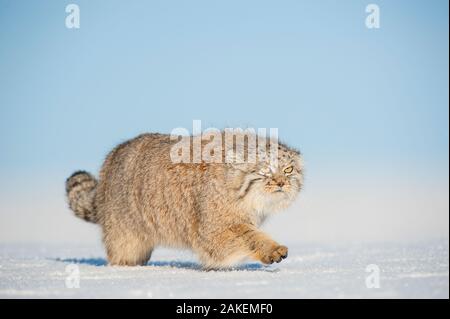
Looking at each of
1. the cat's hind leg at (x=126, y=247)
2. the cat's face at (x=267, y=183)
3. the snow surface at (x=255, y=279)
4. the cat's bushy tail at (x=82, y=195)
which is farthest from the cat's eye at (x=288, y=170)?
the cat's bushy tail at (x=82, y=195)

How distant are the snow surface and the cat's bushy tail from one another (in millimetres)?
839

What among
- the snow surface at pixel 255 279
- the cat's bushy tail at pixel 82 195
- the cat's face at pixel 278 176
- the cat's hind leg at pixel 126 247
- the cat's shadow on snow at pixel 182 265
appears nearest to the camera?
the snow surface at pixel 255 279

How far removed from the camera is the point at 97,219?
37.4ft

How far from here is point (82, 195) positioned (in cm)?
1173

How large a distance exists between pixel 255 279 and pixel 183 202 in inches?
83.5

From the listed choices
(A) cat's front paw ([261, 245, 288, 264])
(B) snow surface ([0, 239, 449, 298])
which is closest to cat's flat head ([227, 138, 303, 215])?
(A) cat's front paw ([261, 245, 288, 264])

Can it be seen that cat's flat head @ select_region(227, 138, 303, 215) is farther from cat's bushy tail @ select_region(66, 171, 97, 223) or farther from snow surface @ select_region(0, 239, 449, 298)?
cat's bushy tail @ select_region(66, 171, 97, 223)

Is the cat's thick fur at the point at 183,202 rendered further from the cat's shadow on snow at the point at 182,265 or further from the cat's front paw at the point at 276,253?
the cat's shadow on snow at the point at 182,265

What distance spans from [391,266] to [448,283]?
7.68 feet

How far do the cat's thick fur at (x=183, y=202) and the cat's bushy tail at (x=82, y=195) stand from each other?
0.02m

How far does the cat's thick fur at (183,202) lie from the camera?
9430 millimetres

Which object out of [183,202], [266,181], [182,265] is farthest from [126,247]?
[266,181]

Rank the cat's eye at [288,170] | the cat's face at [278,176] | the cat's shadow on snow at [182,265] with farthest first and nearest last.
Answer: the cat's shadow on snow at [182,265] < the cat's eye at [288,170] < the cat's face at [278,176]
